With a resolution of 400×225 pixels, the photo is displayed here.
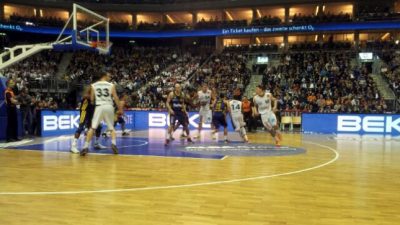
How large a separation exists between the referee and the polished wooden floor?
151 inches

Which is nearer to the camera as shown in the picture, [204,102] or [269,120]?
[269,120]

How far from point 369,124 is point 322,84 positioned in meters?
7.60

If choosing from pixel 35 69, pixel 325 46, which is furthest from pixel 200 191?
pixel 35 69

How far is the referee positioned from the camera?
12094 mm

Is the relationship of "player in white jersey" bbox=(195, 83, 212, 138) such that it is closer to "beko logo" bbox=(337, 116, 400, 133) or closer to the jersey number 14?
the jersey number 14

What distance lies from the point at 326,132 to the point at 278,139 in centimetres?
744

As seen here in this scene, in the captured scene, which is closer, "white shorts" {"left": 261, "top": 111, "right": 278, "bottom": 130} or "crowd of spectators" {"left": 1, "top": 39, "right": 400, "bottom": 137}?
"white shorts" {"left": 261, "top": 111, "right": 278, "bottom": 130}

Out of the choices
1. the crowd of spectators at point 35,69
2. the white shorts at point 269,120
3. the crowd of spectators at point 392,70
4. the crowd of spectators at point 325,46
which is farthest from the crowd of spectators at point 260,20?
the white shorts at point 269,120

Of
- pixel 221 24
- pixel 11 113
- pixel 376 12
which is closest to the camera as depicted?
pixel 11 113

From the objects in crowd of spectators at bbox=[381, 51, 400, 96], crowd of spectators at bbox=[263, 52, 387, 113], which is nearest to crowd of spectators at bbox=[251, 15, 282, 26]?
crowd of spectators at bbox=[263, 52, 387, 113]

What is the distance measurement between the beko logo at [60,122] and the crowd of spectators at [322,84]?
1099cm

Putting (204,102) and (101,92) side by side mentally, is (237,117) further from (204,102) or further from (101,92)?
(101,92)

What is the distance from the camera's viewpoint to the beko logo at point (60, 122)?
598 inches

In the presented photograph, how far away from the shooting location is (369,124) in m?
18.5
